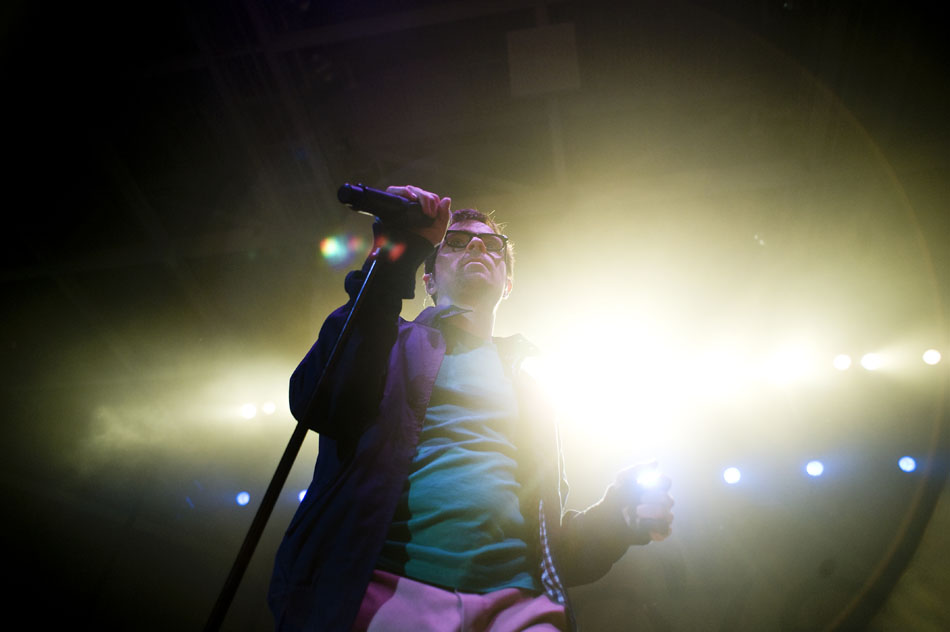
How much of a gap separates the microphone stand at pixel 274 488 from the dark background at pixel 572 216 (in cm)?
275

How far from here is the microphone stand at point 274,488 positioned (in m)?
0.89

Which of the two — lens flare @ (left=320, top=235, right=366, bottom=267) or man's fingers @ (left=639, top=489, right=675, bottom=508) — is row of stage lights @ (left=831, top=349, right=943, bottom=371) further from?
lens flare @ (left=320, top=235, right=366, bottom=267)

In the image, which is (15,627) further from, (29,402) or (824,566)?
(824,566)

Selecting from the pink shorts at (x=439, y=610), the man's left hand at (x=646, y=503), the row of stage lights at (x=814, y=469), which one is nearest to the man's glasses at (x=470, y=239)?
the man's left hand at (x=646, y=503)

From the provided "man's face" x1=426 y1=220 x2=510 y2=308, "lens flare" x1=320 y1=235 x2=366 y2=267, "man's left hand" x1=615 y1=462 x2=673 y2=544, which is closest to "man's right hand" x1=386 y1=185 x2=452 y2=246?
"man's face" x1=426 y1=220 x2=510 y2=308

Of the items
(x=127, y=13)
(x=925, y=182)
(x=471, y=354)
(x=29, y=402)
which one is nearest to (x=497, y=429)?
(x=471, y=354)

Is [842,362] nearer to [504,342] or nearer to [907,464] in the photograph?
[907,464]

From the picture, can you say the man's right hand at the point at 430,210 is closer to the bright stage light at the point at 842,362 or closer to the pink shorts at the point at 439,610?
the pink shorts at the point at 439,610

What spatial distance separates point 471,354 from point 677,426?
3309mm

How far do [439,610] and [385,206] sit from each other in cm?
98

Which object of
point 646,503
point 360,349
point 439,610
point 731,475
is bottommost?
point 439,610

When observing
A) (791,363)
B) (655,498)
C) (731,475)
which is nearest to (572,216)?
(791,363)

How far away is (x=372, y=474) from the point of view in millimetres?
1161

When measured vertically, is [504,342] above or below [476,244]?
below
